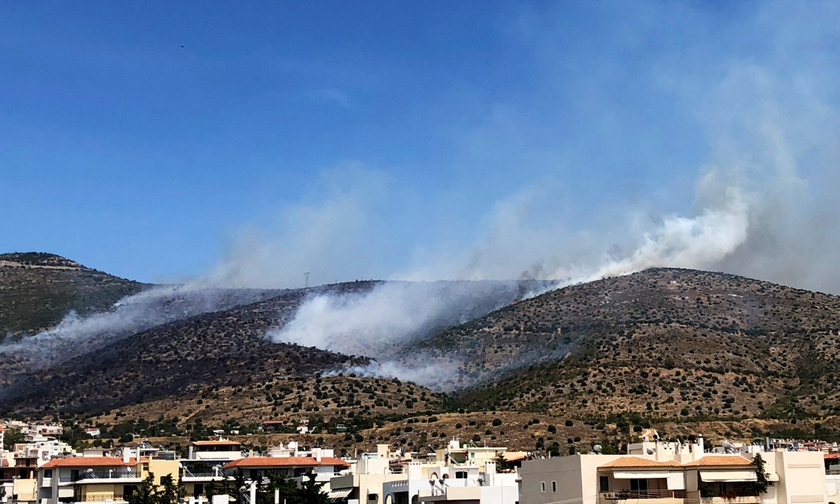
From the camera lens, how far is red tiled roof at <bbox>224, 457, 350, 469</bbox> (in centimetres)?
9388

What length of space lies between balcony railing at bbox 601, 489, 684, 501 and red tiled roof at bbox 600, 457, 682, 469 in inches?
48.6

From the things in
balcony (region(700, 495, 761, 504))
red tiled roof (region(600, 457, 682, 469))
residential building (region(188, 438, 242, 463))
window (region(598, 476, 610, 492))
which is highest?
residential building (region(188, 438, 242, 463))

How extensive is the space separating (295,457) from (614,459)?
43265 millimetres

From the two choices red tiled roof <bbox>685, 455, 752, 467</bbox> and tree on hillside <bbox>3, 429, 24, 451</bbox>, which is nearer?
red tiled roof <bbox>685, 455, 752, 467</bbox>

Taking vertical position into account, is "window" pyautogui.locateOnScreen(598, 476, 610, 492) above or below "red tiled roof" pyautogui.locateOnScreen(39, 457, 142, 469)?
below

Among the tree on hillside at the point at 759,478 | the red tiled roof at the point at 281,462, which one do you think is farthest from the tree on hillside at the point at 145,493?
the tree on hillside at the point at 759,478

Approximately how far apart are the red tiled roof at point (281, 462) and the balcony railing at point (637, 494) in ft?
136

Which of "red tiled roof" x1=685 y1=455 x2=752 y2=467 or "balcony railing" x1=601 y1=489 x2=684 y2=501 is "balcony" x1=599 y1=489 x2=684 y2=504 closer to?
"balcony railing" x1=601 y1=489 x2=684 y2=501

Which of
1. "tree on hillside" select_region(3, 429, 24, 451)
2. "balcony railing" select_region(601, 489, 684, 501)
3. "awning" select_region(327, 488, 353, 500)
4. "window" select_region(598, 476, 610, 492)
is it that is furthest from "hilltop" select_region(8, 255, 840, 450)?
"window" select_region(598, 476, 610, 492)

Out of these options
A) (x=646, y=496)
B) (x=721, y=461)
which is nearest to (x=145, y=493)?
(x=646, y=496)

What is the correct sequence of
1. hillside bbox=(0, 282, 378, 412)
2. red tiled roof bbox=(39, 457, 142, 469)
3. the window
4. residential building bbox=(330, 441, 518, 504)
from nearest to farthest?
the window, residential building bbox=(330, 441, 518, 504), red tiled roof bbox=(39, 457, 142, 469), hillside bbox=(0, 282, 378, 412)

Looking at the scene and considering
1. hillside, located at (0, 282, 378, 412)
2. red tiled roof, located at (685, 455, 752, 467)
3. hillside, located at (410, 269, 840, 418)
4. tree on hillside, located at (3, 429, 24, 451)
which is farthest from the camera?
hillside, located at (0, 282, 378, 412)

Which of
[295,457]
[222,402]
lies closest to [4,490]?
[295,457]

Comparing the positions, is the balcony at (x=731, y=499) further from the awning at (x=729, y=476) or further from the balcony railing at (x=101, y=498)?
the balcony railing at (x=101, y=498)
